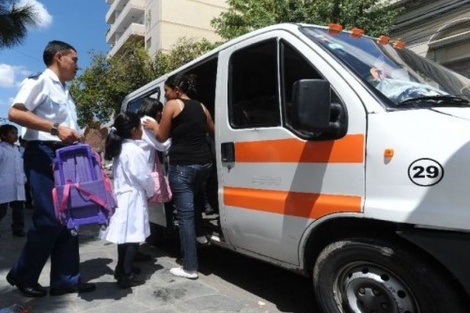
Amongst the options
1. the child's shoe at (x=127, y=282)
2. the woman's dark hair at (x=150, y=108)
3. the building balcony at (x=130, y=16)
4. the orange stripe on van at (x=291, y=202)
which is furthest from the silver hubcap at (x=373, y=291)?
the building balcony at (x=130, y=16)

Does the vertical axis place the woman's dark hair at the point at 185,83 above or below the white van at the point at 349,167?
above

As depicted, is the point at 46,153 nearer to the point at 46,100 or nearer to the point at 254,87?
the point at 46,100

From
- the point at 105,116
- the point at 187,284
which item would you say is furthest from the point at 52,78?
the point at 105,116

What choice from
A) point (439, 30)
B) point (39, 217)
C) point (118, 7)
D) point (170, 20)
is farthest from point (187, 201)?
point (118, 7)

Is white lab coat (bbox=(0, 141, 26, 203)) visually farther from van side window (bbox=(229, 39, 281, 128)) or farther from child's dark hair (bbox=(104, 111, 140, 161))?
van side window (bbox=(229, 39, 281, 128))

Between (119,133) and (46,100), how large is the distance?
2.29ft

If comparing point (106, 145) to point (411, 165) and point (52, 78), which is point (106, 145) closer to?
point (52, 78)

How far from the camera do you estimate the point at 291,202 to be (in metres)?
3.09

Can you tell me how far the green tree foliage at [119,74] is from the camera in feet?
69.3

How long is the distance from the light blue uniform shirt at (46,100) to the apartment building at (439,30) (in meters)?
11.0

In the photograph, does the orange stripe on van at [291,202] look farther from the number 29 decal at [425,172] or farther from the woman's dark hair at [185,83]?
the woman's dark hair at [185,83]

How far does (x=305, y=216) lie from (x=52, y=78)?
2.22 meters

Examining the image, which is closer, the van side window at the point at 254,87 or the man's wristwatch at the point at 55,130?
the man's wristwatch at the point at 55,130

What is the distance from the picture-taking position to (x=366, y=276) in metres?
2.63
